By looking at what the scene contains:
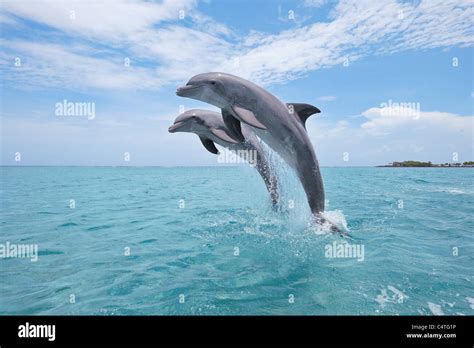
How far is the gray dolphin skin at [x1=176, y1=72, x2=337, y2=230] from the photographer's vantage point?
7.70m

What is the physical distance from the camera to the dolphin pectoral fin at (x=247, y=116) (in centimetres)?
722

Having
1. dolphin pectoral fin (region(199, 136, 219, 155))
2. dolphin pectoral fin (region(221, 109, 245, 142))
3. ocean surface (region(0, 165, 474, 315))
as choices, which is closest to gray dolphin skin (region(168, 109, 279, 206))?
dolphin pectoral fin (region(199, 136, 219, 155))

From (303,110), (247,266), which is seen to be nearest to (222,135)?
(303,110)

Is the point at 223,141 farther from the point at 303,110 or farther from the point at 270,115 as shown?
the point at 303,110

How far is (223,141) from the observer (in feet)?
32.6

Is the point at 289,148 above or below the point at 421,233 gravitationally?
above

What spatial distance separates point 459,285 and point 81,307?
6.44 metres

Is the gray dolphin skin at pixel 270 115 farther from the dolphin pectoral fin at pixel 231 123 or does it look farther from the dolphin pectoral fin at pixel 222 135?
the dolphin pectoral fin at pixel 222 135

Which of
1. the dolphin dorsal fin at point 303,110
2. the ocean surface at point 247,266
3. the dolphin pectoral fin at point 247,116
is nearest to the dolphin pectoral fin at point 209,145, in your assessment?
the ocean surface at point 247,266

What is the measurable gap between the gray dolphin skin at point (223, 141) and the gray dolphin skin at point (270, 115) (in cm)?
164
